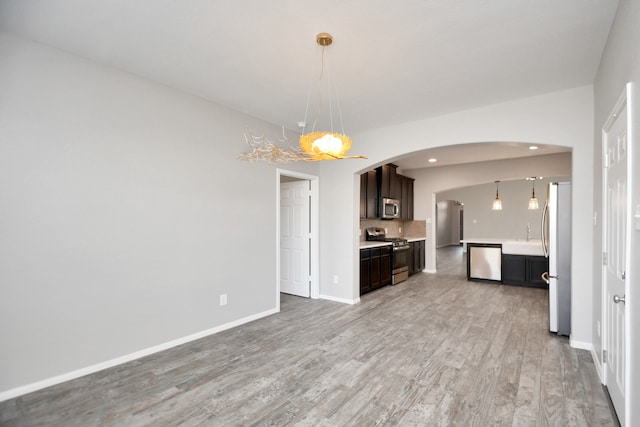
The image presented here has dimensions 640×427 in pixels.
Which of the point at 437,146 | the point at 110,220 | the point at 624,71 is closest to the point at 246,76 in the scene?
the point at 110,220

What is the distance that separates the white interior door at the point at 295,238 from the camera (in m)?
5.46

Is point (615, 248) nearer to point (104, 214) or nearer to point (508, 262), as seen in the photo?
point (104, 214)

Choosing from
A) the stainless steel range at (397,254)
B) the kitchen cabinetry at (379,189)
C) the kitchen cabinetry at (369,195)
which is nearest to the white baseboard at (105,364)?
the kitchen cabinetry at (369,195)

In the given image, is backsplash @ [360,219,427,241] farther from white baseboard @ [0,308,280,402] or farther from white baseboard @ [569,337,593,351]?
white baseboard @ [0,308,280,402]

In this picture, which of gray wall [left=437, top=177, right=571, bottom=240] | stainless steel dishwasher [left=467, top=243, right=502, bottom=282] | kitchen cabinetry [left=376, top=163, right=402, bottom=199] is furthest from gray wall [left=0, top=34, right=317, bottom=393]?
gray wall [left=437, top=177, right=571, bottom=240]

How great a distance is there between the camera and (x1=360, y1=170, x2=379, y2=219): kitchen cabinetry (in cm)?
622

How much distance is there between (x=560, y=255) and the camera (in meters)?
3.74

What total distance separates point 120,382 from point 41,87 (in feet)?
8.19

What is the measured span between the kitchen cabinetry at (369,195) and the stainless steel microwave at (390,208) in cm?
17

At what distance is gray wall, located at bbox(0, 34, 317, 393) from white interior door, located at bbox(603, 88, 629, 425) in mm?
3633

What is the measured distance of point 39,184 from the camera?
253cm

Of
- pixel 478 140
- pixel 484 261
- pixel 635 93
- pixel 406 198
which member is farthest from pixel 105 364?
pixel 484 261

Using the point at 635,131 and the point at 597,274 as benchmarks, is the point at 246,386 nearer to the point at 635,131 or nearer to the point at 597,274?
the point at 635,131

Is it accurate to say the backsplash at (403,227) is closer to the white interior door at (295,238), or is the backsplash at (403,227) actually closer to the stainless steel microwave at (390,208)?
the stainless steel microwave at (390,208)
